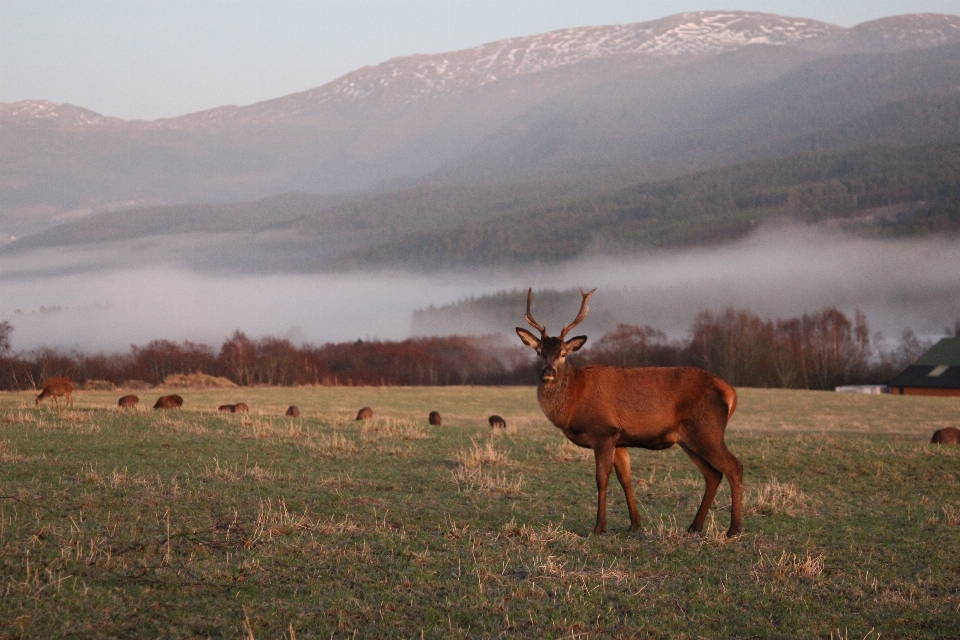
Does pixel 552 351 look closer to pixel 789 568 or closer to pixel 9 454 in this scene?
pixel 789 568

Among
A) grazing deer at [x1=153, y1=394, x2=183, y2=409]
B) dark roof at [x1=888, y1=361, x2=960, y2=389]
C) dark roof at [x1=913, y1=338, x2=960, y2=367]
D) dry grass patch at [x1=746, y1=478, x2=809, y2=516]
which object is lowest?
dark roof at [x1=888, y1=361, x2=960, y2=389]

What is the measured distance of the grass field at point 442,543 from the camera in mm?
8188

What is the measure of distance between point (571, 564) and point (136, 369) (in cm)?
9064

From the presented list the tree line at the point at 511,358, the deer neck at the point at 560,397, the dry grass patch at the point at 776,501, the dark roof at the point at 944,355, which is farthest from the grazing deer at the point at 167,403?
the dark roof at the point at 944,355

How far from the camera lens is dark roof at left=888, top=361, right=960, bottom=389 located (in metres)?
78.8

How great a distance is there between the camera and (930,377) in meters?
80.3

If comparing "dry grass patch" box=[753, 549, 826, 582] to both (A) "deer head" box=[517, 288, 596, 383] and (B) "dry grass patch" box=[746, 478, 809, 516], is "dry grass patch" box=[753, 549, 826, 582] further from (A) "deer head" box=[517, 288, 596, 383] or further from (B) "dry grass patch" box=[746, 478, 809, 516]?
(A) "deer head" box=[517, 288, 596, 383]

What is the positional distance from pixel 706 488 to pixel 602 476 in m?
1.28

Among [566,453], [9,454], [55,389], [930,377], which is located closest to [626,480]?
[566,453]

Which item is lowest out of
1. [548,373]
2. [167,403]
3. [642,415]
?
[167,403]

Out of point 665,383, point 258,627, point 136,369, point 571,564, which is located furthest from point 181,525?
point 136,369

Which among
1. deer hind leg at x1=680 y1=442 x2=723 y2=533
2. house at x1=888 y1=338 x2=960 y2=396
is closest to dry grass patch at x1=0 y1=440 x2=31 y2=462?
deer hind leg at x1=680 y1=442 x2=723 y2=533

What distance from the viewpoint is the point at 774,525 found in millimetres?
12266

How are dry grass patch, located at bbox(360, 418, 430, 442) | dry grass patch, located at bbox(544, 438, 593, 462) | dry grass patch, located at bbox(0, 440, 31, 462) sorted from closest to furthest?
dry grass patch, located at bbox(0, 440, 31, 462) → dry grass patch, located at bbox(544, 438, 593, 462) → dry grass patch, located at bbox(360, 418, 430, 442)
